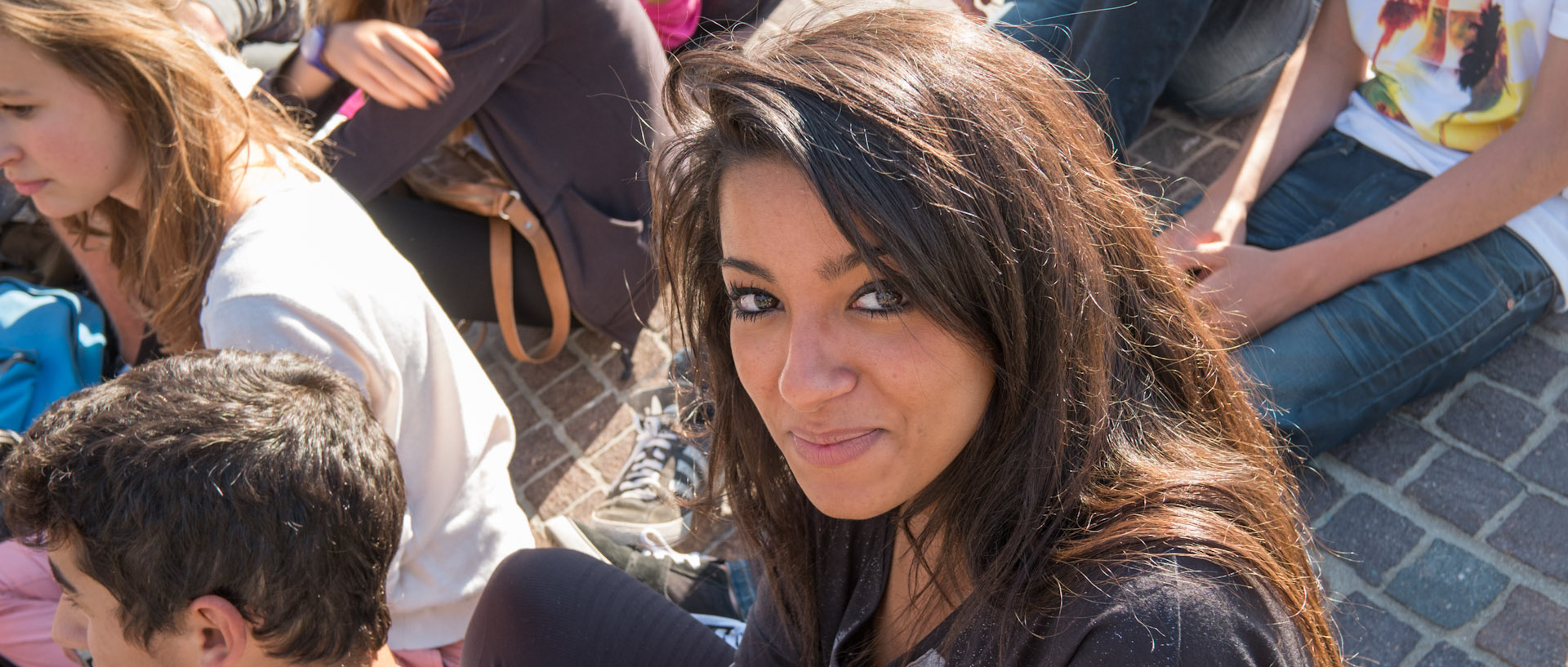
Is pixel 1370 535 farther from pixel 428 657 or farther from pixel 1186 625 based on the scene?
pixel 428 657

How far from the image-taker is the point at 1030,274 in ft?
4.55

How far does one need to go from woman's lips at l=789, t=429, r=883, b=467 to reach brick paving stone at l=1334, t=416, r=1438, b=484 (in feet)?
6.54

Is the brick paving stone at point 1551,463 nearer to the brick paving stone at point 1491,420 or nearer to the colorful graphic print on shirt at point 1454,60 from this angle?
the brick paving stone at point 1491,420

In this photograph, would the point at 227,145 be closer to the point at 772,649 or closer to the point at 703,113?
A: the point at 703,113

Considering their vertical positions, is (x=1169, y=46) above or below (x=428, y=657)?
above

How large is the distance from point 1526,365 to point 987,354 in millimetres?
2319

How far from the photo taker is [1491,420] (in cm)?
284

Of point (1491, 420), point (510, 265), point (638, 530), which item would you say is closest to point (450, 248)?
point (510, 265)

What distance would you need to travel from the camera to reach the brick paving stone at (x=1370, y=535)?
264cm

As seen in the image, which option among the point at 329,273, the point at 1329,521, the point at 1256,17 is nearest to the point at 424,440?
the point at 329,273

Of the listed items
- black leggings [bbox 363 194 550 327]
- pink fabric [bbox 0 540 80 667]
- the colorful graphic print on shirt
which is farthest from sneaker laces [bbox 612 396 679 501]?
the colorful graphic print on shirt

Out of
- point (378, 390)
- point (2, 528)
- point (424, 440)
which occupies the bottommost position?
point (2, 528)

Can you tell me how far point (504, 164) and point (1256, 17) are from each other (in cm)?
240

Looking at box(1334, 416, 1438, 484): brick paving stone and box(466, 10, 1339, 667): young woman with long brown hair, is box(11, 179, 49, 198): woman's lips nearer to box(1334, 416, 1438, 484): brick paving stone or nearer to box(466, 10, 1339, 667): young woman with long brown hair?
box(466, 10, 1339, 667): young woman with long brown hair
